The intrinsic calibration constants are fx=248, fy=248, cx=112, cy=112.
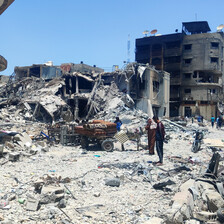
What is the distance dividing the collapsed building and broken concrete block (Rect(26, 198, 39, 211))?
19.0 metres

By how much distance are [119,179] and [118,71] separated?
1990 centimetres

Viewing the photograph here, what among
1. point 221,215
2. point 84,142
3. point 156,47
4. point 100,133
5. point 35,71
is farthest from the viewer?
point 156,47

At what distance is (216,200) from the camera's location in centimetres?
448

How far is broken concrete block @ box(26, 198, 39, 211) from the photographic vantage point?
4.62 m

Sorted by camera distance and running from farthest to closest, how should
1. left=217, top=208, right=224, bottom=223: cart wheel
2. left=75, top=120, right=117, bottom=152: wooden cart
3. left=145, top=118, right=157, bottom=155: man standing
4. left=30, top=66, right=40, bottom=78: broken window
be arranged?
left=30, top=66, right=40, bottom=78: broken window < left=75, top=120, right=117, bottom=152: wooden cart < left=145, top=118, right=157, bottom=155: man standing < left=217, top=208, right=224, bottom=223: cart wheel

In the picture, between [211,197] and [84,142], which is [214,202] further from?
[84,142]

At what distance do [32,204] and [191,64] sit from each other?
42.5m

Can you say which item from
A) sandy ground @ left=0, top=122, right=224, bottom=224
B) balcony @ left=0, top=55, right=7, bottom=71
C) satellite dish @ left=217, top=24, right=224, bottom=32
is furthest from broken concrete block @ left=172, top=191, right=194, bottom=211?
satellite dish @ left=217, top=24, right=224, bottom=32

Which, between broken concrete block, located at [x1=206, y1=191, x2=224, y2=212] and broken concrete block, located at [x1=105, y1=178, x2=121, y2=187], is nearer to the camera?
broken concrete block, located at [x1=206, y1=191, x2=224, y2=212]

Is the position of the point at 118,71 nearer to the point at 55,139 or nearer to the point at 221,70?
the point at 55,139

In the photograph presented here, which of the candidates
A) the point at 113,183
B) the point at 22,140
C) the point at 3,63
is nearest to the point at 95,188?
the point at 113,183

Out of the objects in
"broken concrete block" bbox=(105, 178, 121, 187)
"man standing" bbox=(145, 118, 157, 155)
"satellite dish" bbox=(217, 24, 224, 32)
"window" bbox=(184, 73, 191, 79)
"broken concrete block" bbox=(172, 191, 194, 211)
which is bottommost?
"broken concrete block" bbox=(105, 178, 121, 187)

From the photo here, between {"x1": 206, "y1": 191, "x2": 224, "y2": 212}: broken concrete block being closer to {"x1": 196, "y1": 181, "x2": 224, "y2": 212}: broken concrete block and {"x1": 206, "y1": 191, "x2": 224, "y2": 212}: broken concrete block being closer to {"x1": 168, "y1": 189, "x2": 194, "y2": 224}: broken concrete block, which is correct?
{"x1": 196, "y1": 181, "x2": 224, "y2": 212}: broken concrete block

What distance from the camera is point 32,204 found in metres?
4.68
